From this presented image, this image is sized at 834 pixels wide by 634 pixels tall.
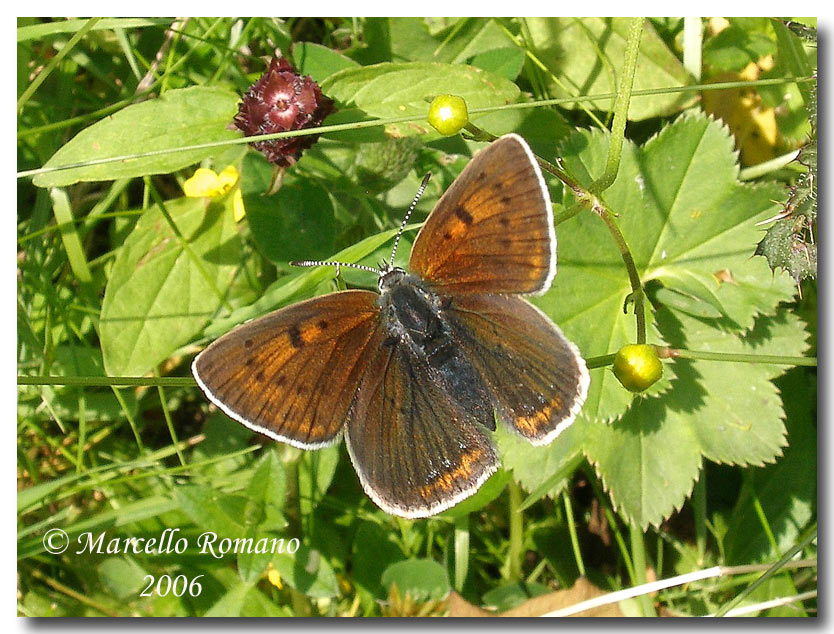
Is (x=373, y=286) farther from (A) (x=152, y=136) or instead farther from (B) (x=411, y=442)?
(A) (x=152, y=136)

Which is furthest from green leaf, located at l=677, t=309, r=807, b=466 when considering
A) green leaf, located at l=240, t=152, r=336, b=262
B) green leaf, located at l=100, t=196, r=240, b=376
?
green leaf, located at l=100, t=196, r=240, b=376

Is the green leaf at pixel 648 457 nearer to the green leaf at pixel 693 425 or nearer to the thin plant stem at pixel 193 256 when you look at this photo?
the green leaf at pixel 693 425

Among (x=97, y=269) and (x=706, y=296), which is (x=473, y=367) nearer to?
(x=706, y=296)

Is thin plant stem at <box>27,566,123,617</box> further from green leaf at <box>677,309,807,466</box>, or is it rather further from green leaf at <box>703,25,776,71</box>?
green leaf at <box>703,25,776,71</box>

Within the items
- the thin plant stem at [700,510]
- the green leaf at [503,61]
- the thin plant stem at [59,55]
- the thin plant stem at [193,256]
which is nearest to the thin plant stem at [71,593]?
the thin plant stem at [193,256]

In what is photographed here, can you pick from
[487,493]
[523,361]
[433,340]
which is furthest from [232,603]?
[523,361]
